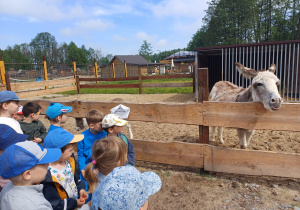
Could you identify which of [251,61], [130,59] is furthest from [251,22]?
[251,61]

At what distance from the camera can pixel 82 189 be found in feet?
6.46

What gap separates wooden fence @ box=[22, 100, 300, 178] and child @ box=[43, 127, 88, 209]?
4.85 ft

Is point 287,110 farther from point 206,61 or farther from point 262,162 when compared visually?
point 206,61

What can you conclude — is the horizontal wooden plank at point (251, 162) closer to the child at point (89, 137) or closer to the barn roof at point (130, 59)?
the child at point (89, 137)

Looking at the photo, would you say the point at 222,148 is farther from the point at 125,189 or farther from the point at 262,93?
the point at 125,189

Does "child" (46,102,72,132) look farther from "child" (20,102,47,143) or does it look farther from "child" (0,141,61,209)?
"child" (0,141,61,209)

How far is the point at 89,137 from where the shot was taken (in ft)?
8.34

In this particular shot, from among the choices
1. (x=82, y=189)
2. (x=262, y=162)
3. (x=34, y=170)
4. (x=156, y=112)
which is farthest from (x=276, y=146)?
(x=34, y=170)

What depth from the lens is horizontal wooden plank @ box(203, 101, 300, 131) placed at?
8.47 ft

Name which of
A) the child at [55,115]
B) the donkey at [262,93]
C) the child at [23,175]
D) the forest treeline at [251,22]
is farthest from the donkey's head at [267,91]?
the forest treeline at [251,22]

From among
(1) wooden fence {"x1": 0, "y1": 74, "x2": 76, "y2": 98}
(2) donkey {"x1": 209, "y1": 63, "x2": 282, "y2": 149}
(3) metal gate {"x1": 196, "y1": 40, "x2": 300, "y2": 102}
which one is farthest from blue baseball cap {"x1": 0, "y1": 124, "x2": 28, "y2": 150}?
(1) wooden fence {"x1": 0, "y1": 74, "x2": 76, "y2": 98}

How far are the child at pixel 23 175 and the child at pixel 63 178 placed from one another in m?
0.32

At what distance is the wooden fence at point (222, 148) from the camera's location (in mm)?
2625

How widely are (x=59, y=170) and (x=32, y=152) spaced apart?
24.7 inches
